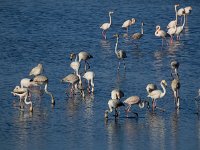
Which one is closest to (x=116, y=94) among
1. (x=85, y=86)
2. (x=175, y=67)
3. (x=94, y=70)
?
(x=85, y=86)

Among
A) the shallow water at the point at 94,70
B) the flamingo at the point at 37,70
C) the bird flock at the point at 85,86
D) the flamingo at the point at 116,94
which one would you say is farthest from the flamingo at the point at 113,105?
the flamingo at the point at 37,70

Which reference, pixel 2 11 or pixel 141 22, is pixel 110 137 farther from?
pixel 2 11

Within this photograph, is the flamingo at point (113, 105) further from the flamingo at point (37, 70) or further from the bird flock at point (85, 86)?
the flamingo at point (37, 70)

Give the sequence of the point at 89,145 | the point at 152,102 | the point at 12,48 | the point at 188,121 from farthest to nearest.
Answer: the point at 12,48 < the point at 152,102 < the point at 188,121 < the point at 89,145

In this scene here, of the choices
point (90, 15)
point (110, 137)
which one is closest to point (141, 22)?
point (90, 15)

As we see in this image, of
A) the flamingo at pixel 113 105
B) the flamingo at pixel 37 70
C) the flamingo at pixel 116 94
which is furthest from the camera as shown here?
the flamingo at pixel 37 70

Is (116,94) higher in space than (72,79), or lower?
lower

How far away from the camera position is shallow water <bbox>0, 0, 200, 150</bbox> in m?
20.3

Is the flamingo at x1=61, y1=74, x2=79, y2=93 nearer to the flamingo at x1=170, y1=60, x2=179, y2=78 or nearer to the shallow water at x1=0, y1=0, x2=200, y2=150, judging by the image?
the shallow water at x1=0, y1=0, x2=200, y2=150

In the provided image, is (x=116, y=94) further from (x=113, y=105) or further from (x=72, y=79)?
(x=72, y=79)

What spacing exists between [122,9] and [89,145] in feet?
62.4

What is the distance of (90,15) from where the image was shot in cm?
3650

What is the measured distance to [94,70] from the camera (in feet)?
88.1

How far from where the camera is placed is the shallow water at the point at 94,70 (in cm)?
2034
